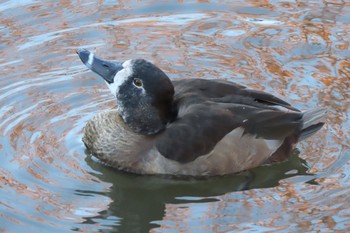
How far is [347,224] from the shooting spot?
687cm

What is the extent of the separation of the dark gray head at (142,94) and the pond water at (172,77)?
1.50 ft

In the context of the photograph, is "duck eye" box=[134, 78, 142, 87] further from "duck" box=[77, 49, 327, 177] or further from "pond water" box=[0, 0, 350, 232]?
"pond water" box=[0, 0, 350, 232]

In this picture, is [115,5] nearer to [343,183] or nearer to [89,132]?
[89,132]

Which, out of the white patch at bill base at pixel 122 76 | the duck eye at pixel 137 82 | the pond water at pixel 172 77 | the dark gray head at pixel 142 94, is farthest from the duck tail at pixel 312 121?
the white patch at bill base at pixel 122 76

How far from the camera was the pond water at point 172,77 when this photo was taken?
23.1 ft

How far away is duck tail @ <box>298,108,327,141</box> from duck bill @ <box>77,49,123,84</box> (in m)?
1.61

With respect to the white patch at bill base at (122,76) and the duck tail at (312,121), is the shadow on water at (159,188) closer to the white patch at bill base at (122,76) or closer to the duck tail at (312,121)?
the duck tail at (312,121)

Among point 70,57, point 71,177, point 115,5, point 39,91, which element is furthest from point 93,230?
point 115,5

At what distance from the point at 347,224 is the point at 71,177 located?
2207 millimetres

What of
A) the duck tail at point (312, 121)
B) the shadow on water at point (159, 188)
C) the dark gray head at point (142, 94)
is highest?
the dark gray head at point (142, 94)

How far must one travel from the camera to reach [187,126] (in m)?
7.48

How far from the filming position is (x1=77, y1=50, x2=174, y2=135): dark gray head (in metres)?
7.65

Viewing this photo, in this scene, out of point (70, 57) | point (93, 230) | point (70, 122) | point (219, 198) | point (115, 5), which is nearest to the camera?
point (93, 230)

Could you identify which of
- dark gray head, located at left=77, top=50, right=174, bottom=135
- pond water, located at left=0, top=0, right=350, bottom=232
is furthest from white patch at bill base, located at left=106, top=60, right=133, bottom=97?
pond water, located at left=0, top=0, right=350, bottom=232
